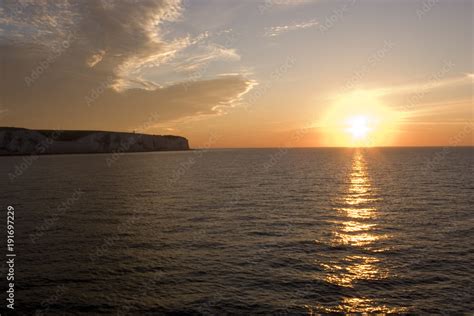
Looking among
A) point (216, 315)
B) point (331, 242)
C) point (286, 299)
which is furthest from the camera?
point (331, 242)

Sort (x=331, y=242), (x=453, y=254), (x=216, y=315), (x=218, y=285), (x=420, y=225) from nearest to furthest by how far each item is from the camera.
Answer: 1. (x=216, y=315)
2. (x=218, y=285)
3. (x=453, y=254)
4. (x=331, y=242)
5. (x=420, y=225)

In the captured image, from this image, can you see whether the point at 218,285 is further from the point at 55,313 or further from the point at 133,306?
the point at 55,313

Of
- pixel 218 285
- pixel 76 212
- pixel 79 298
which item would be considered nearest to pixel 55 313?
pixel 79 298

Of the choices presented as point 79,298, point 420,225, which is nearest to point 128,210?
point 79,298

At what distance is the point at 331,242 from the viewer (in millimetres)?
29859

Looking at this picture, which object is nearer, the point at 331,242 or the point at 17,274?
the point at 17,274

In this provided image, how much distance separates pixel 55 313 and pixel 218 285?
8.65 m

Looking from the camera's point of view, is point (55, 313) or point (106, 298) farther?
point (106, 298)

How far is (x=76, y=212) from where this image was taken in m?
42.2

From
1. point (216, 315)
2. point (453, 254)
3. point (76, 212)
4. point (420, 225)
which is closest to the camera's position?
point (216, 315)

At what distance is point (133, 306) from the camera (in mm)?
18281

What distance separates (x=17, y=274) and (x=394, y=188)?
6273 centimetres

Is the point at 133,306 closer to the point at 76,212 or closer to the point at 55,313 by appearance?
the point at 55,313

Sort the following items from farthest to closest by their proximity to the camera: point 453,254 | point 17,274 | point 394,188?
point 394,188, point 453,254, point 17,274
